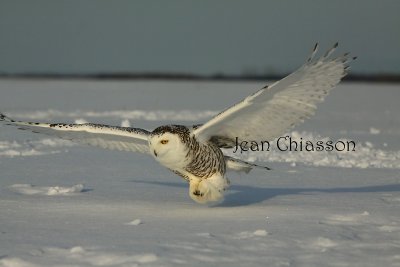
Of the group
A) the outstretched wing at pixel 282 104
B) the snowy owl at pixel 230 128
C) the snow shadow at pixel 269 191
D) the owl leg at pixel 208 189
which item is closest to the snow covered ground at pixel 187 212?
the snow shadow at pixel 269 191

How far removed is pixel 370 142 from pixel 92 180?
6011 mm

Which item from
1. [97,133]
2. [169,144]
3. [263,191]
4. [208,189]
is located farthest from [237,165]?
[97,133]

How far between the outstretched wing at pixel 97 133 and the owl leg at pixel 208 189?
66 cm

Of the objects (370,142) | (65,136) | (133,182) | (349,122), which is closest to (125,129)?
(65,136)

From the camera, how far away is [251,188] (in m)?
7.84

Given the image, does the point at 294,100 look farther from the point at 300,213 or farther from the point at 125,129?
the point at 125,129

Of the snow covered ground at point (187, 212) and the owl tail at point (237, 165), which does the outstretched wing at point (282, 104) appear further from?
the snow covered ground at point (187, 212)

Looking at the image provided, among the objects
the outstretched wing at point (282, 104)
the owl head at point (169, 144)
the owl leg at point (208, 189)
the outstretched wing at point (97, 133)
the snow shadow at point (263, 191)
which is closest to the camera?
the owl head at point (169, 144)

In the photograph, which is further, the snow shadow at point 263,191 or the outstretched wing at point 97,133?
the snow shadow at point 263,191

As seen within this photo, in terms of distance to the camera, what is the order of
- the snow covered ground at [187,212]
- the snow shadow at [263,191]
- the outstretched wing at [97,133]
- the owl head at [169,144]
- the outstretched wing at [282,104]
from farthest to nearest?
the snow shadow at [263,191] < the outstretched wing at [97,133] < the outstretched wing at [282,104] < the owl head at [169,144] < the snow covered ground at [187,212]

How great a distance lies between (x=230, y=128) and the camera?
6.39m

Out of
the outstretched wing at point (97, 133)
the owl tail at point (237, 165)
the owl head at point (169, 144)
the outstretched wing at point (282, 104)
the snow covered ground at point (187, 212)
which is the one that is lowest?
the snow covered ground at point (187, 212)

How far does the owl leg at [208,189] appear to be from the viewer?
618 centimetres

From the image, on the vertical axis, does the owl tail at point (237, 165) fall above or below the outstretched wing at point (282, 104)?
below
